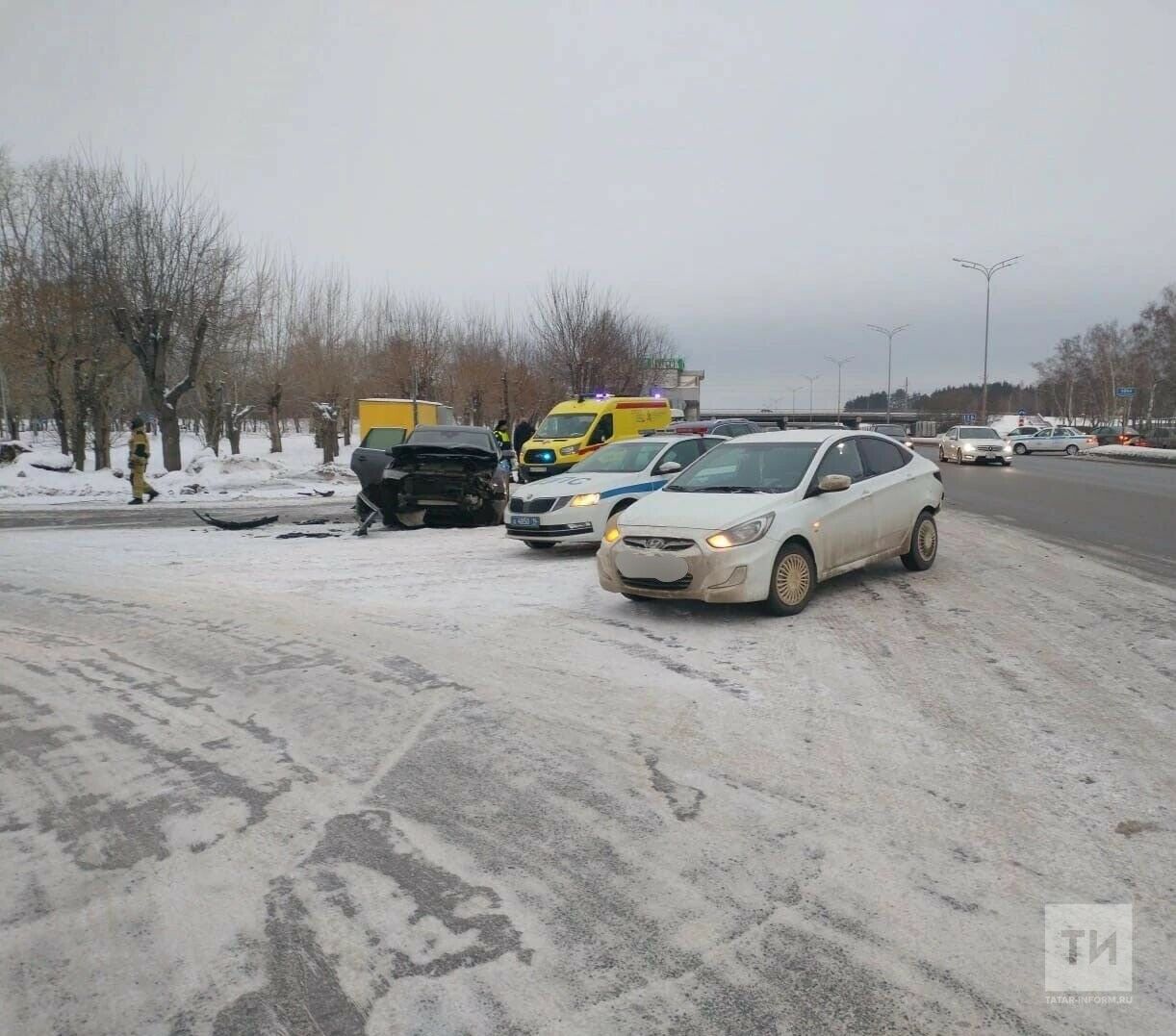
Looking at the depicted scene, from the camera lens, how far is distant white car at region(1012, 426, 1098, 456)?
4497 centimetres

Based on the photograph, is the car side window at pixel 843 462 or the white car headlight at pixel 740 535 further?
the car side window at pixel 843 462

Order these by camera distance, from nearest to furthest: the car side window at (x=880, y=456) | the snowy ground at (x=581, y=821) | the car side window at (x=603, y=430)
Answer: the snowy ground at (x=581, y=821), the car side window at (x=880, y=456), the car side window at (x=603, y=430)

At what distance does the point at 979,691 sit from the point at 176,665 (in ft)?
17.7

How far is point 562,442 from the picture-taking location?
68.3 ft

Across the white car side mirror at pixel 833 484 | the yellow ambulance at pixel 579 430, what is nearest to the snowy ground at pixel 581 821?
the white car side mirror at pixel 833 484

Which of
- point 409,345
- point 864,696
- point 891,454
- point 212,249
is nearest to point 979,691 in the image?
point 864,696

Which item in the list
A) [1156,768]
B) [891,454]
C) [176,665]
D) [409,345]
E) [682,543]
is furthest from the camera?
[409,345]

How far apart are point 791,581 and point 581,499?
13.3 ft

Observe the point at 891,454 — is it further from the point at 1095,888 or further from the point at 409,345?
the point at 409,345

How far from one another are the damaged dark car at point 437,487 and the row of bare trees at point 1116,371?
6498cm

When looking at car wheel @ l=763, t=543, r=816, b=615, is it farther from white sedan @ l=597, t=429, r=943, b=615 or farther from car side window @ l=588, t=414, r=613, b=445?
car side window @ l=588, t=414, r=613, b=445

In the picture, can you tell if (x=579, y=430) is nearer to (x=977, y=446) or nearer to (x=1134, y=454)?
(x=977, y=446)

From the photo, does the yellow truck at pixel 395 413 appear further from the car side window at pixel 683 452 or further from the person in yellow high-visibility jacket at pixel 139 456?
the car side window at pixel 683 452

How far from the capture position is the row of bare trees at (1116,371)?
70.6m
